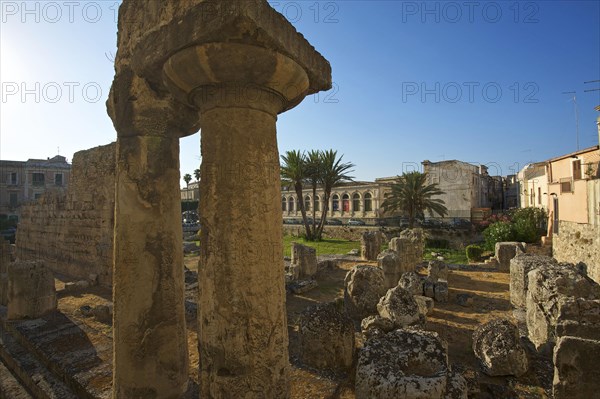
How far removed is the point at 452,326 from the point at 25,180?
153ft

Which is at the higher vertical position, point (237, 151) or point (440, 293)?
point (237, 151)

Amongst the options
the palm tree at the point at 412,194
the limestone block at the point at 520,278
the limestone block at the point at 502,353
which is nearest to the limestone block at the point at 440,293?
the limestone block at the point at 520,278

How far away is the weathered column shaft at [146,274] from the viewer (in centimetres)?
276

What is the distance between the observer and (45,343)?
4809 mm

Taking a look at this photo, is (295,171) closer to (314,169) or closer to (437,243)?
(314,169)

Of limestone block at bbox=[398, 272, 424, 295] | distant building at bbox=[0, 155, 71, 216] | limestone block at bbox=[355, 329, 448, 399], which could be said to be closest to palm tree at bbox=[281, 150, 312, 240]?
limestone block at bbox=[398, 272, 424, 295]

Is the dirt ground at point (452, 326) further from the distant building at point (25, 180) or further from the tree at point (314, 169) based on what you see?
the distant building at point (25, 180)

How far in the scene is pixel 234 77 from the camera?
205 centimetres

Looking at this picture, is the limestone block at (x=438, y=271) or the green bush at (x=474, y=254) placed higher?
the limestone block at (x=438, y=271)

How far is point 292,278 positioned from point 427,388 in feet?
28.4

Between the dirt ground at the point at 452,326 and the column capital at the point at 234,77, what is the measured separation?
8.93 ft

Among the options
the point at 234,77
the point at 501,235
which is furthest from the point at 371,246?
the point at 234,77

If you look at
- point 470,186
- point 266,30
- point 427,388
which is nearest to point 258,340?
point 427,388

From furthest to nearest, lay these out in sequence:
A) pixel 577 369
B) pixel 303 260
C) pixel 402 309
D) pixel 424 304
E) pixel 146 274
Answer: pixel 303 260 < pixel 424 304 < pixel 402 309 < pixel 577 369 < pixel 146 274
